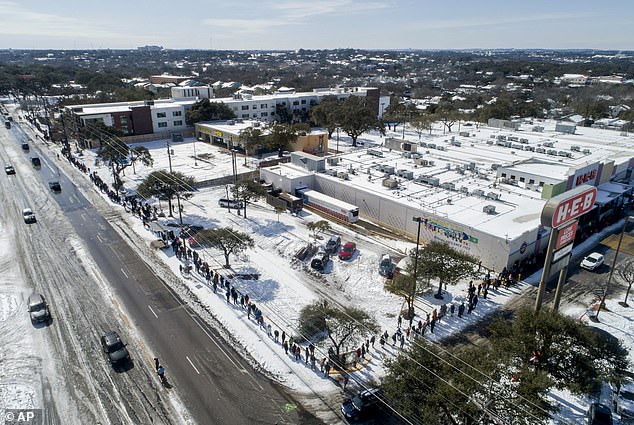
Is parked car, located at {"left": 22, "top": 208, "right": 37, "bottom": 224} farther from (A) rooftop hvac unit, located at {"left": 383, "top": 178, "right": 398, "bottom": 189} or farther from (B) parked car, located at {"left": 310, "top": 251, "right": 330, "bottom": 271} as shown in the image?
(A) rooftop hvac unit, located at {"left": 383, "top": 178, "right": 398, "bottom": 189}

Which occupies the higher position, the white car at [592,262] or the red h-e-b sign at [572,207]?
the red h-e-b sign at [572,207]

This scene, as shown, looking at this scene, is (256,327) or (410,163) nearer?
(256,327)

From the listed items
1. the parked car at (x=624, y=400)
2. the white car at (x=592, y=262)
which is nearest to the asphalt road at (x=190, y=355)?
the parked car at (x=624, y=400)

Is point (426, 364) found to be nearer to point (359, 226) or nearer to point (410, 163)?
point (359, 226)

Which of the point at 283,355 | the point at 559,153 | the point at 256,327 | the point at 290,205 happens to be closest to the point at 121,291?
the point at 256,327

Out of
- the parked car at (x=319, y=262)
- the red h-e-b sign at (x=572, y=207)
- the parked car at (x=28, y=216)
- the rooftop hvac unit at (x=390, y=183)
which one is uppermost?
the red h-e-b sign at (x=572, y=207)

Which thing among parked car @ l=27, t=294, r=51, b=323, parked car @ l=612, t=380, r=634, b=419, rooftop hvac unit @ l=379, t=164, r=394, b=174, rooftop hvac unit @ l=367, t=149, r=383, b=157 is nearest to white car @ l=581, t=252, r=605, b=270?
parked car @ l=612, t=380, r=634, b=419

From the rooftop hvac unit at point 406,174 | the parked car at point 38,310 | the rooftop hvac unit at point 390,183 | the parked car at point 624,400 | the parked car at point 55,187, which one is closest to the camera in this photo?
the parked car at point 624,400

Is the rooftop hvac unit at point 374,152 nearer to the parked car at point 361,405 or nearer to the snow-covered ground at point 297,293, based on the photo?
the snow-covered ground at point 297,293
